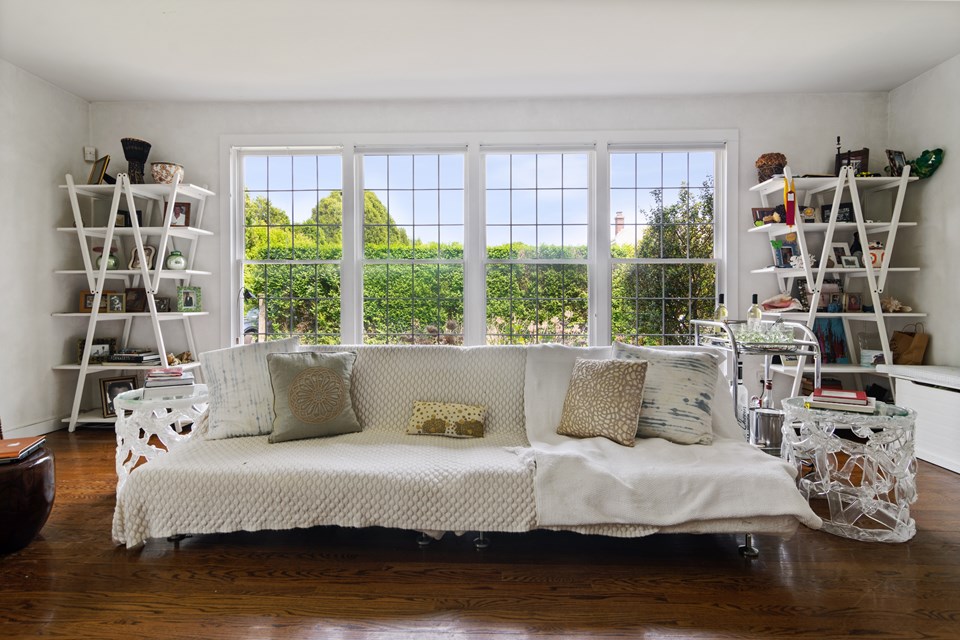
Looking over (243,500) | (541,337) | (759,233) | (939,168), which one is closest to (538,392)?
(243,500)

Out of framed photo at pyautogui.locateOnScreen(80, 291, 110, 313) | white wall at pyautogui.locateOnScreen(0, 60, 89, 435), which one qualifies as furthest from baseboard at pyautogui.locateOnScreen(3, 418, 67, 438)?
framed photo at pyautogui.locateOnScreen(80, 291, 110, 313)

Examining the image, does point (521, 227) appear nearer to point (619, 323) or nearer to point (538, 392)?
point (619, 323)

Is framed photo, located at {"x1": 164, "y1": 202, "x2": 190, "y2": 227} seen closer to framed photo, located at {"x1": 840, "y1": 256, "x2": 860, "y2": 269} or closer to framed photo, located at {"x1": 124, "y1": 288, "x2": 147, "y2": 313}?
framed photo, located at {"x1": 124, "y1": 288, "x2": 147, "y2": 313}

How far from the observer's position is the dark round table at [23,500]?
2.21 metres

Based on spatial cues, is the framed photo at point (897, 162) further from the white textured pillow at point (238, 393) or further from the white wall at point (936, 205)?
the white textured pillow at point (238, 393)

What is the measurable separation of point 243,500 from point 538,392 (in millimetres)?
1395

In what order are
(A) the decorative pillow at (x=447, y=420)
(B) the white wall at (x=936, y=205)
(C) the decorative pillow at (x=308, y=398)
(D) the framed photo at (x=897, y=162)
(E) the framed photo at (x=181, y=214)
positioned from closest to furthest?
(C) the decorative pillow at (x=308, y=398), (A) the decorative pillow at (x=447, y=420), (B) the white wall at (x=936, y=205), (D) the framed photo at (x=897, y=162), (E) the framed photo at (x=181, y=214)

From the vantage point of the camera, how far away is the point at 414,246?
15.6ft

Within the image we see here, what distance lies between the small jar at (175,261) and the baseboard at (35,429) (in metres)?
Result: 1.45

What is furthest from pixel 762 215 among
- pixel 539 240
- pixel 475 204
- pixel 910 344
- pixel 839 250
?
pixel 475 204

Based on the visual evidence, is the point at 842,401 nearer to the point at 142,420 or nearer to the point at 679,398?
the point at 679,398

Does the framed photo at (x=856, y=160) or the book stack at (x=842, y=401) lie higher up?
the framed photo at (x=856, y=160)

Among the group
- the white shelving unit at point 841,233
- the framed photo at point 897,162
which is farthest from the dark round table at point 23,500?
the framed photo at point 897,162

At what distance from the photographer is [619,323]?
185 inches
